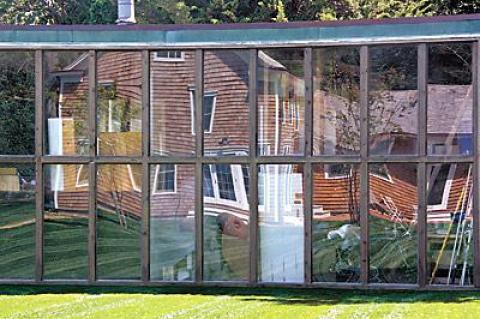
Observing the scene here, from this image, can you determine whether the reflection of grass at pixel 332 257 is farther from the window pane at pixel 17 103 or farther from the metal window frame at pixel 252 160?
the window pane at pixel 17 103

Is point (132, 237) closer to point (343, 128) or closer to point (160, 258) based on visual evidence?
point (160, 258)

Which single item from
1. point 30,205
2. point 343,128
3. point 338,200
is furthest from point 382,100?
point 30,205

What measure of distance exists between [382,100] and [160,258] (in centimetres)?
262

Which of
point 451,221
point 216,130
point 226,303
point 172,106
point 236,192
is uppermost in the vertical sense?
point 172,106

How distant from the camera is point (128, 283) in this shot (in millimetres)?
8258

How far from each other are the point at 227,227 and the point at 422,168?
6.35ft

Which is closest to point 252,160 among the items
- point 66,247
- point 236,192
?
point 236,192

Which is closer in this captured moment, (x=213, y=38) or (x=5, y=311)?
(x=5, y=311)

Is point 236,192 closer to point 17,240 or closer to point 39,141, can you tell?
point 39,141

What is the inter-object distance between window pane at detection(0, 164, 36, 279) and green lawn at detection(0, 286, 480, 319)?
1.31ft

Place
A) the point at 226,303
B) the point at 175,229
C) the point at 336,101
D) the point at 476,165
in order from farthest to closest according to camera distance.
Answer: the point at 175,229, the point at 336,101, the point at 476,165, the point at 226,303

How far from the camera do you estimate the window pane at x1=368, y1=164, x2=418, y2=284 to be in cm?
788

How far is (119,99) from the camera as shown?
8.27 meters

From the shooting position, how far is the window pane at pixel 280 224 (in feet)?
26.5
